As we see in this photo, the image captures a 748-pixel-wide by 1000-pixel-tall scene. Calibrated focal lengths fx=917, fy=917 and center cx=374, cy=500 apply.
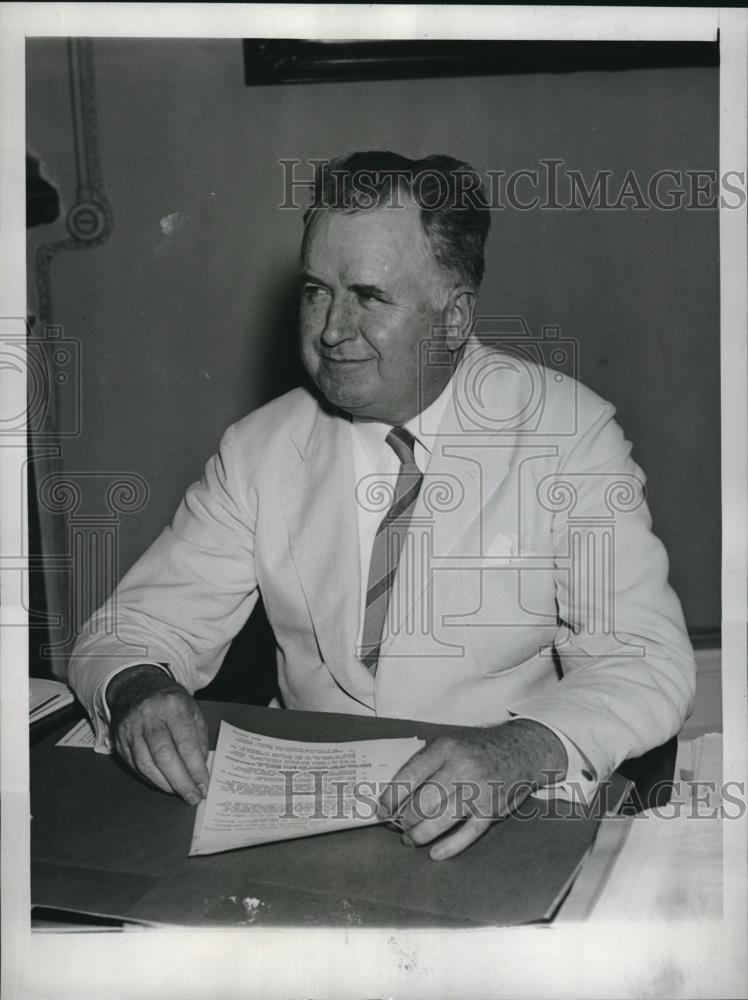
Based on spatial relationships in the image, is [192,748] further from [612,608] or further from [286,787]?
[612,608]

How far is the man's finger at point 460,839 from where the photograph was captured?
3.55ft

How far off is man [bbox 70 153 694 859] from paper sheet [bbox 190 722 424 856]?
18cm

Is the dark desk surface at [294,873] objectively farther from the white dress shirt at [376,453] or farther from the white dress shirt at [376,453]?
the white dress shirt at [376,453]

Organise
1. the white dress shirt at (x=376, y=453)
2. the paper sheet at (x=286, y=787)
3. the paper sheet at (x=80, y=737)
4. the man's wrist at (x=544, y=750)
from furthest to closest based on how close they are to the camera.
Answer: the white dress shirt at (x=376, y=453) → the paper sheet at (x=80, y=737) → the man's wrist at (x=544, y=750) → the paper sheet at (x=286, y=787)

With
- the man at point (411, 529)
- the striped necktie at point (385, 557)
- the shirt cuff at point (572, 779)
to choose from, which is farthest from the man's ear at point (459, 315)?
the shirt cuff at point (572, 779)

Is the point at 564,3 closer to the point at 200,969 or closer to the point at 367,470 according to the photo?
the point at 367,470

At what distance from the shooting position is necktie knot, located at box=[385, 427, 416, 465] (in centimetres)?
157

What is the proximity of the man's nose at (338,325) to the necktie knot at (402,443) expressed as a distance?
0.19 metres

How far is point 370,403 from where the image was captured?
1568 mm

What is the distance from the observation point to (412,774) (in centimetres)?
117

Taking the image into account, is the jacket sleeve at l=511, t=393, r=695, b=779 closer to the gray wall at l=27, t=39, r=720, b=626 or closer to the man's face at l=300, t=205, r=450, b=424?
the gray wall at l=27, t=39, r=720, b=626

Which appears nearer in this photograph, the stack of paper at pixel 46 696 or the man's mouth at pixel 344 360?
the stack of paper at pixel 46 696

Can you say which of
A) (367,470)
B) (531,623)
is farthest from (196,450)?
(531,623)

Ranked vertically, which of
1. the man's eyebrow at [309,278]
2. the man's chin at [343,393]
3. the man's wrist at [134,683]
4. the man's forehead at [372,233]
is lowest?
the man's wrist at [134,683]
